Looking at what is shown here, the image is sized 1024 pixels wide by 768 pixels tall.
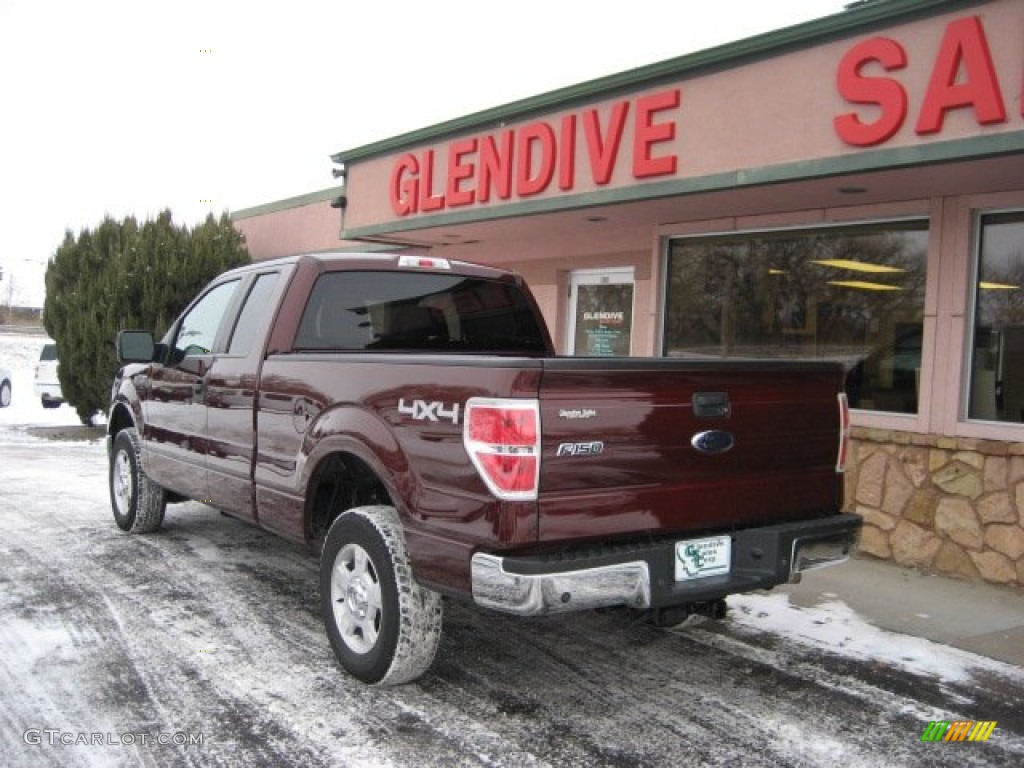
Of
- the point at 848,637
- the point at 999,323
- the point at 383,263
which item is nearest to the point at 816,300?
the point at 999,323

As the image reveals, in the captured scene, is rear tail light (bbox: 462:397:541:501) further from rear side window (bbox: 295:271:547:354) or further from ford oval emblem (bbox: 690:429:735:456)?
rear side window (bbox: 295:271:547:354)

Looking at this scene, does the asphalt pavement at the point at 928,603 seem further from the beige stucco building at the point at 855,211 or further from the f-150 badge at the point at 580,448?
the f-150 badge at the point at 580,448

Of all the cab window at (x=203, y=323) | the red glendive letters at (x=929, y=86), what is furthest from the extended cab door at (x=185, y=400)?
the red glendive letters at (x=929, y=86)

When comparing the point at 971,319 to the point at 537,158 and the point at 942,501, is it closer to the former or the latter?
the point at 942,501

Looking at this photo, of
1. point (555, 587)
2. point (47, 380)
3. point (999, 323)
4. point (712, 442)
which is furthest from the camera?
point (47, 380)

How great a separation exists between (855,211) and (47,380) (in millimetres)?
17315

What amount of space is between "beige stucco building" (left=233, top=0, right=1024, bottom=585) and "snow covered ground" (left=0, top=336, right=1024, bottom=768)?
5.76 feet

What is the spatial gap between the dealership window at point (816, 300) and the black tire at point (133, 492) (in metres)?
5.01

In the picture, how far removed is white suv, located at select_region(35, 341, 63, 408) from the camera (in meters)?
18.6

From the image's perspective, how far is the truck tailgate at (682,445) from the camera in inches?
127

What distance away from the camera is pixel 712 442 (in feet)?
11.8

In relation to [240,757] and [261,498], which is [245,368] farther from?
[240,757]

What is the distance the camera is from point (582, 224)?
30.2 ft

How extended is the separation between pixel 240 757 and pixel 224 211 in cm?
1334
